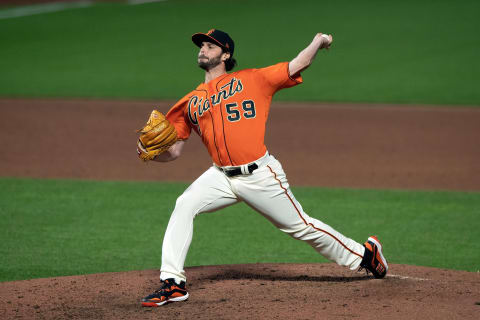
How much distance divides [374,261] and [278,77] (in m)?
1.50

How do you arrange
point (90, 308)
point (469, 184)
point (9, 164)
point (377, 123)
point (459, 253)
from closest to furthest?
1. point (90, 308)
2. point (459, 253)
3. point (469, 184)
4. point (9, 164)
5. point (377, 123)

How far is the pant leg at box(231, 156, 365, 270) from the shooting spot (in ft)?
17.2

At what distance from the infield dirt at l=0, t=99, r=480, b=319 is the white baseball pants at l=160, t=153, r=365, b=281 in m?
0.34

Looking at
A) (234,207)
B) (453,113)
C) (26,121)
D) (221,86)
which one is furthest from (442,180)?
(26,121)

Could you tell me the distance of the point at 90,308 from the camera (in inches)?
201

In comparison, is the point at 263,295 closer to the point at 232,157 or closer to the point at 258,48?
the point at 232,157

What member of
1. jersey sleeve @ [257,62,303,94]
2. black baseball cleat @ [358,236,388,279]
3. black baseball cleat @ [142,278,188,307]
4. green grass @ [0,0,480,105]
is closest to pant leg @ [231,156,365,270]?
black baseball cleat @ [358,236,388,279]

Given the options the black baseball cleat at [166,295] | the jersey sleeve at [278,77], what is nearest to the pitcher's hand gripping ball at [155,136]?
the jersey sleeve at [278,77]

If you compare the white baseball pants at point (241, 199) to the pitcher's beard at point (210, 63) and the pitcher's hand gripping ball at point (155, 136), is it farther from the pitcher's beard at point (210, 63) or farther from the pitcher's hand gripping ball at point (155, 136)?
the pitcher's beard at point (210, 63)

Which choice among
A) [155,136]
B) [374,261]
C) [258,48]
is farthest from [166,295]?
[258,48]

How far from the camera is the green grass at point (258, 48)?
15273mm

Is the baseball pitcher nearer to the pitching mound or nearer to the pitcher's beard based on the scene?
the pitcher's beard

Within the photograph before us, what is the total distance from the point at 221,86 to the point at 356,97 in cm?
936

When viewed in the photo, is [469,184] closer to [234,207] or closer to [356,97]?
[234,207]
